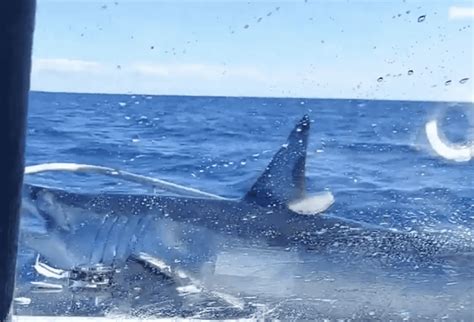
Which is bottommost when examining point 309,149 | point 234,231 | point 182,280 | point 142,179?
point 182,280

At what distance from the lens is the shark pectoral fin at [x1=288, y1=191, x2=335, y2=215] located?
2.90 meters

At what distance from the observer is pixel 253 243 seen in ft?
9.70

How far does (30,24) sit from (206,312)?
97cm

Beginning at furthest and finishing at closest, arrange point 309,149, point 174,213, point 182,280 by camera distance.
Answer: point 174,213 < point 309,149 < point 182,280

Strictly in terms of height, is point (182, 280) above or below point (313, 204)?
below

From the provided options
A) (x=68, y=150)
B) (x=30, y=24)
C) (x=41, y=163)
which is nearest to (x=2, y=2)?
(x=30, y=24)

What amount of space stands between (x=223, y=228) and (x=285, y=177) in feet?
0.81

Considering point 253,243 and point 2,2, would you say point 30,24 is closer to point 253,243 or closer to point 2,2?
point 2,2

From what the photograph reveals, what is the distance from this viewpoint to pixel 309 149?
2832 millimetres

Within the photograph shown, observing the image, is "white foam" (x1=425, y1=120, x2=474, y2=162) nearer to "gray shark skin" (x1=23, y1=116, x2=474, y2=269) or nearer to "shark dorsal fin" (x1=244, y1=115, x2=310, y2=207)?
"gray shark skin" (x1=23, y1=116, x2=474, y2=269)

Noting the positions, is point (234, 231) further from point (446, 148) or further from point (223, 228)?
point (446, 148)

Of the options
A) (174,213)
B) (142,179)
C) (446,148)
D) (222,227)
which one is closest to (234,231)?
(222,227)

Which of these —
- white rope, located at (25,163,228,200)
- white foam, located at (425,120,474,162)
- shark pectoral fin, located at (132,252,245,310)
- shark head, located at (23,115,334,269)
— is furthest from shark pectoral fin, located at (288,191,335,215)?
shark pectoral fin, located at (132,252,245,310)

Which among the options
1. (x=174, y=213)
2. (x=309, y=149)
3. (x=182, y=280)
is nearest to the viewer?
(x=182, y=280)
